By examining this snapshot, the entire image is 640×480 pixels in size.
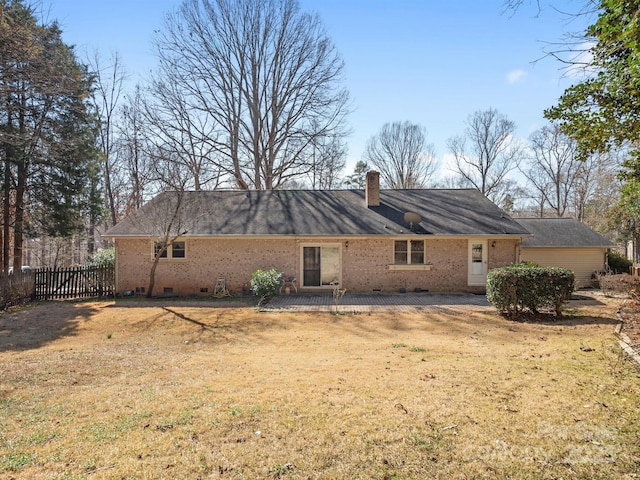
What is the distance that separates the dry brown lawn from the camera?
3.43 m

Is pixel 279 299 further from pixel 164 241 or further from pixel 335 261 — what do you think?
pixel 164 241

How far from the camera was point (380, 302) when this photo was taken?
46.3ft

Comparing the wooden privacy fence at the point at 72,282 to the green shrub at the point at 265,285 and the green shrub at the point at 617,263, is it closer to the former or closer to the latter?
the green shrub at the point at 265,285

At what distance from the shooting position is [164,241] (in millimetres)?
15961

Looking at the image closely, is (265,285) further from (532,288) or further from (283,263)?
(532,288)

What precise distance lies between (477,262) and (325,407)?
13.8m

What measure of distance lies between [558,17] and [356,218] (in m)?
13.2

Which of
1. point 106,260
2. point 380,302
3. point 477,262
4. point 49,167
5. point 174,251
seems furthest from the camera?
point 106,260

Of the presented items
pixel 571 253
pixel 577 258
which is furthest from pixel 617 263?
pixel 571 253

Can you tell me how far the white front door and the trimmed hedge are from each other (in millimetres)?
5429

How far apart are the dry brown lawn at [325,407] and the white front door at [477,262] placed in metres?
7.29

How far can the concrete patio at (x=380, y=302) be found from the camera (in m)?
12.9

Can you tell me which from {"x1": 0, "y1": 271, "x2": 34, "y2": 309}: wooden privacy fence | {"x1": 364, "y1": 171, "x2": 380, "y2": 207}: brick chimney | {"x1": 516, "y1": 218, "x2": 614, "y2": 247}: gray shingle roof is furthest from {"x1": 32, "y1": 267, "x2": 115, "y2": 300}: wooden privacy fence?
{"x1": 516, "y1": 218, "x2": 614, "y2": 247}: gray shingle roof

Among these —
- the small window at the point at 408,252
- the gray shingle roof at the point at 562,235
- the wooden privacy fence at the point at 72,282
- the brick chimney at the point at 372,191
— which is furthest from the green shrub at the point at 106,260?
the gray shingle roof at the point at 562,235
